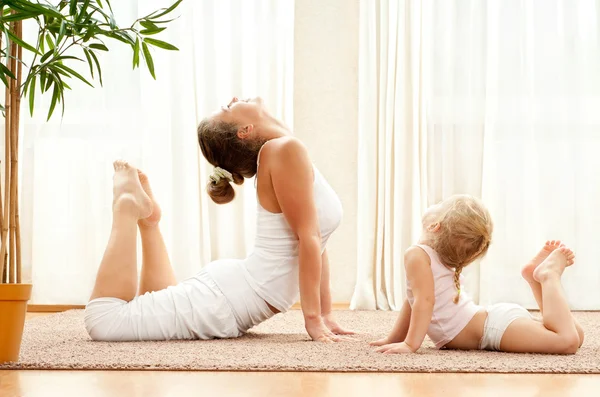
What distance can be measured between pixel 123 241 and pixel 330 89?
212 centimetres

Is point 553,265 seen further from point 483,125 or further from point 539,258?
point 483,125

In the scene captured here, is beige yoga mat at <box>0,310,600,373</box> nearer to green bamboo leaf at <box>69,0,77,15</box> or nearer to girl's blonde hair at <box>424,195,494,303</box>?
girl's blonde hair at <box>424,195,494,303</box>

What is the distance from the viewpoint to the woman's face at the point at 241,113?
2301 millimetres

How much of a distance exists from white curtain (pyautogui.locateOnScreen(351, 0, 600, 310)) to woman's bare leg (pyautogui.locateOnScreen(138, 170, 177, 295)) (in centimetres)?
154

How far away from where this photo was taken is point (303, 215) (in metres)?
2.18

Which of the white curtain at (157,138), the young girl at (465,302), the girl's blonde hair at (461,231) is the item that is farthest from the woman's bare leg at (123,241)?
the white curtain at (157,138)

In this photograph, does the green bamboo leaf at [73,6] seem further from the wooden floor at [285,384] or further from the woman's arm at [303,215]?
the wooden floor at [285,384]

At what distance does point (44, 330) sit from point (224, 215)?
56.6 inches

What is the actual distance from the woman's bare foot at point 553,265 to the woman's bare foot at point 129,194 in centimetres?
114

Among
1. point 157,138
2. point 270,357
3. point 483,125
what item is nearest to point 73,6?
point 270,357

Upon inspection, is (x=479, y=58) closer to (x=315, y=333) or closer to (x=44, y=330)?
(x=315, y=333)

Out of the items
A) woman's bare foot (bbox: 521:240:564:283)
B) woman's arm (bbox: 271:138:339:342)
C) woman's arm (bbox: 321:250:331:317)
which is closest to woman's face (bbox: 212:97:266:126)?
woman's arm (bbox: 271:138:339:342)

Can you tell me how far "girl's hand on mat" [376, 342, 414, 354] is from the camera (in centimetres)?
187

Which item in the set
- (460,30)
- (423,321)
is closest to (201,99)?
(460,30)
